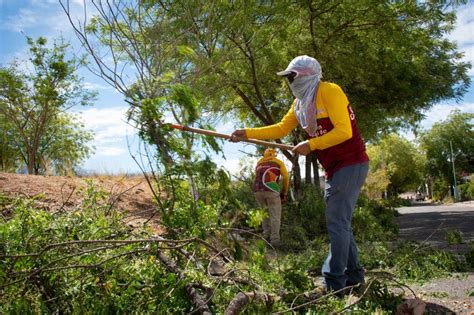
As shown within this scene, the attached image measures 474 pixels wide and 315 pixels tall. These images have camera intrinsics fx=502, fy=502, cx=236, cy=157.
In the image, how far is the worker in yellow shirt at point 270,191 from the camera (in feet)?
29.9

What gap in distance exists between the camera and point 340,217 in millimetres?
4297

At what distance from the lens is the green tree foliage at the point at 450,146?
65.2 metres

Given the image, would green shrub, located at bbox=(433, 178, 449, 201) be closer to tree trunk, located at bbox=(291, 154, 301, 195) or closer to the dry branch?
tree trunk, located at bbox=(291, 154, 301, 195)

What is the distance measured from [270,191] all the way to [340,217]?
16.1 ft

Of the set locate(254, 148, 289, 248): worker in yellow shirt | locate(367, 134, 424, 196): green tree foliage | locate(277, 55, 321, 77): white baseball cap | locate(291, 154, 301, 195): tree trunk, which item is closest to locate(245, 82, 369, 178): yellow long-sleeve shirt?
locate(277, 55, 321, 77): white baseball cap

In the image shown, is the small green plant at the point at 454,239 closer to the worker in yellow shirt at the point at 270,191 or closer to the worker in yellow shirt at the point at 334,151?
the worker in yellow shirt at the point at 270,191

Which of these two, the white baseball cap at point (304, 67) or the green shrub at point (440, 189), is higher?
the white baseball cap at point (304, 67)

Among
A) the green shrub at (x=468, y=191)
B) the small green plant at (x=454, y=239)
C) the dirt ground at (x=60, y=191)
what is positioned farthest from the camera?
the green shrub at (x=468, y=191)

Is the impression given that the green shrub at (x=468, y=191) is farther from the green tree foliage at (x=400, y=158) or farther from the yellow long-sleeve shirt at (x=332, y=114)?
the yellow long-sleeve shirt at (x=332, y=114)

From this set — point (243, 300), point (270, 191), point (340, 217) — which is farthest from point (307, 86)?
point (270, 191)

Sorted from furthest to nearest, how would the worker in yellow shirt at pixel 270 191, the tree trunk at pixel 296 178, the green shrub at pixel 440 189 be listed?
the green shrub at pixel 440 189 → the tree trunk at pixel 296 178 → the worker in yellow shirt at pixel 270 191

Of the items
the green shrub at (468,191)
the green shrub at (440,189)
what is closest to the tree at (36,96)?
the green shrub at (468,191)

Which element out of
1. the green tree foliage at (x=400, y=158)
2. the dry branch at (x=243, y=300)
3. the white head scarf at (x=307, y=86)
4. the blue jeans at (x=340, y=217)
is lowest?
the dry branch at (x=243, y=300)

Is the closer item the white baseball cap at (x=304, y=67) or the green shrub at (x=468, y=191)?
the white baseball cap at (x=304, y=67)
